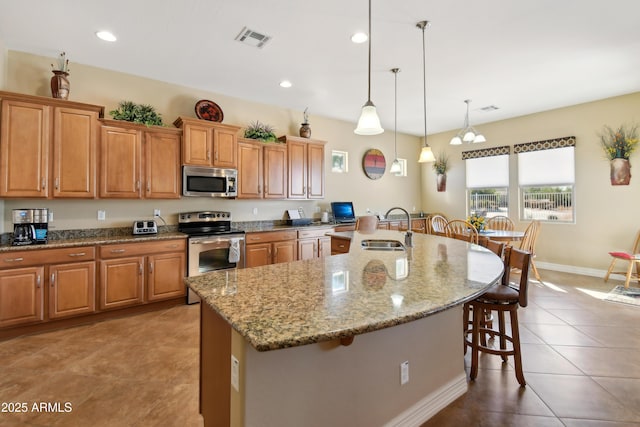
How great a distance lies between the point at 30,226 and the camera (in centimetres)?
293

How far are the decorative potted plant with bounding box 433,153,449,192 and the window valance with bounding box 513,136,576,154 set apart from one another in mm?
1451

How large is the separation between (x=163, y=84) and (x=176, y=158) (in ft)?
3.60

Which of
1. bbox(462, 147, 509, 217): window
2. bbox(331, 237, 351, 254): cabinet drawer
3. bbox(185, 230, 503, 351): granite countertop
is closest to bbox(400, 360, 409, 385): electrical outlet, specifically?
bbox(185, 230, 503, 351): granite countertop

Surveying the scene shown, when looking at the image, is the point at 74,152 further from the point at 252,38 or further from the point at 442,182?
the point at 442,182

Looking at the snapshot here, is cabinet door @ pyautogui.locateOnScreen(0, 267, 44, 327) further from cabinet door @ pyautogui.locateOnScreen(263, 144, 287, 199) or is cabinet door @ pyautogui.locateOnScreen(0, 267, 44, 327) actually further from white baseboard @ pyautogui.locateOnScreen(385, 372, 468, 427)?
white baseboard @ pyautogui.locateOnScreen(385, 372, 468, 427)

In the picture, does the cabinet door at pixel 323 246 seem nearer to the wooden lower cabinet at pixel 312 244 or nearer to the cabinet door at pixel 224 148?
the wooden lower cabinet at pixel 312 244

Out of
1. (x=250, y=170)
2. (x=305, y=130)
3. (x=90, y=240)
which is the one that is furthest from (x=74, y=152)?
(x=305, y=130)

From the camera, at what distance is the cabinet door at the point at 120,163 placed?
10.9 ft

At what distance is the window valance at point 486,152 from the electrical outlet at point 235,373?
20.7 ft

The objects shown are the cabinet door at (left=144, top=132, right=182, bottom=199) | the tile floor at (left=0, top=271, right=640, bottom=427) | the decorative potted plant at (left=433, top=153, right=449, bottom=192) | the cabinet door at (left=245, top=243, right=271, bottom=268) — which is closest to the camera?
the tile floor at (left=0, top=271, right=640, bottom=427)

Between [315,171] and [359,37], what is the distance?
246 centimetres

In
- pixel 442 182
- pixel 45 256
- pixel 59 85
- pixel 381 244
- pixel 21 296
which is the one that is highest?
pixel 59 85

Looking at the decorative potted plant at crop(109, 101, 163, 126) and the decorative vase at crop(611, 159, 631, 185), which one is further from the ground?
the decorative potted plant at crop(109, 101, 163, 126)

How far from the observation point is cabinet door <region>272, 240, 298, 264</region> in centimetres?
433
